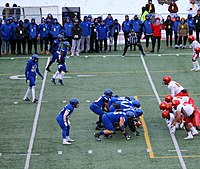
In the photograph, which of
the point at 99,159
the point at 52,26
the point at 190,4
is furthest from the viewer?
the point at 190,4

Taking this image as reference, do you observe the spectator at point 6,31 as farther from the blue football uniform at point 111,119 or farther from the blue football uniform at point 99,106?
the blue football uniform at point 111,119

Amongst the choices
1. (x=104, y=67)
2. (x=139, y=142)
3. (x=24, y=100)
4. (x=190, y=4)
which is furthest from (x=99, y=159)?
(x=190, y=4)

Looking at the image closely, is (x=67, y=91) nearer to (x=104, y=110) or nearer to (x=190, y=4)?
(x=104, y=110)

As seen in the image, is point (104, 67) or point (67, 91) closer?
point (67, 91)

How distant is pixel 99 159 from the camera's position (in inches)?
832

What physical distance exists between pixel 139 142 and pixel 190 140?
145 centimetres

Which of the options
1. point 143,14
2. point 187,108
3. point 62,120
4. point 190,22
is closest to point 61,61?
point 62,120

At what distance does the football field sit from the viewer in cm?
2112

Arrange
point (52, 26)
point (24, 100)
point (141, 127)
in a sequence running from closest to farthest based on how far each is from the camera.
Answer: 1. point (141, 127)
2. point (24, 100)
3. point (52, 26)

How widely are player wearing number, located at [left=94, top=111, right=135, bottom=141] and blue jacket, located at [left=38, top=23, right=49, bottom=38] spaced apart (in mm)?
12592

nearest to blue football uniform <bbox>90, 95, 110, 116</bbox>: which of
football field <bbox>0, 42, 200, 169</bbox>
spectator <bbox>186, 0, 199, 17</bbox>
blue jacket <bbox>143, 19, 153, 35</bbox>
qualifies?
football field <bbox>0, 42, 200, 169</bbox>

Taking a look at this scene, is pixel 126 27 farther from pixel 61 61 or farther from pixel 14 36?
pixel 61 61

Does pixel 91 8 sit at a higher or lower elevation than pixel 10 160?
higher

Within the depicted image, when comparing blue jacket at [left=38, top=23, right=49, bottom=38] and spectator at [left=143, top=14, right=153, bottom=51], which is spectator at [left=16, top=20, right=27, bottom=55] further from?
spectator at [left=143, top=14, right=153, bottom=51]
